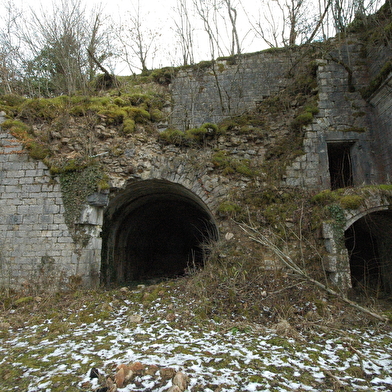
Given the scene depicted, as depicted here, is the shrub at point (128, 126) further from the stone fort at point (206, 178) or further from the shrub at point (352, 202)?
the shrub at point (352, 202)

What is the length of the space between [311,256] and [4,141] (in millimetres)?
8828

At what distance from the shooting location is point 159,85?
1172cm

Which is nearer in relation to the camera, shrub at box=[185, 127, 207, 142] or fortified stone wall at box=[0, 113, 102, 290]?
fortified stone wall at box=[0, 113, 102, 290]

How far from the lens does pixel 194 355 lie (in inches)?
157

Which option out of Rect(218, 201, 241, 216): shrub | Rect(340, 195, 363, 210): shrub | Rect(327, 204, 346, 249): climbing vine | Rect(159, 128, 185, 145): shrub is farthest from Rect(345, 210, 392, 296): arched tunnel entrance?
Rect(159, 128, 185, 145): shrub

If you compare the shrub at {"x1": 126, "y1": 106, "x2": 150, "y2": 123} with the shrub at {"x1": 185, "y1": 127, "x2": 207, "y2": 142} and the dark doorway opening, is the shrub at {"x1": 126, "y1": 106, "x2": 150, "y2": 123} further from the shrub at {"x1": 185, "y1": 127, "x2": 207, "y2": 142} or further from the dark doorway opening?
the dark doorway opening

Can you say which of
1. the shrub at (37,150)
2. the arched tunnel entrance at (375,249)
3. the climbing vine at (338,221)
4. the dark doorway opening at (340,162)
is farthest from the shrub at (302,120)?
the shrub at (37,150)

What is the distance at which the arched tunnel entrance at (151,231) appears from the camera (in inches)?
371

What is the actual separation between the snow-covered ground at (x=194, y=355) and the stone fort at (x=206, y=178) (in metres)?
2.40

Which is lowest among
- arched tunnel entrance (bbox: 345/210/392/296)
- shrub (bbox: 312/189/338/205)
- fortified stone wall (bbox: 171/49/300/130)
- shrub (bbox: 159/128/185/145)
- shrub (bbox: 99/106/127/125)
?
arched tunnel entrance (bbox: 345/210/392/296)

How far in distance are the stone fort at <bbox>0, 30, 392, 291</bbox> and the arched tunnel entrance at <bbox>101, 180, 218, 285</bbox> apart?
0.09m

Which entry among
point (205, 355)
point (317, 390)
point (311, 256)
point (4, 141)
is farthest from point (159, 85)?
→ point (317, 390)

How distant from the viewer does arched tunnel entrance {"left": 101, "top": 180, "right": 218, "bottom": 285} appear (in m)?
9.42

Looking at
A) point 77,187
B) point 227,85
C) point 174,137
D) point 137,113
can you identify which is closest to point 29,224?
point 77,187
